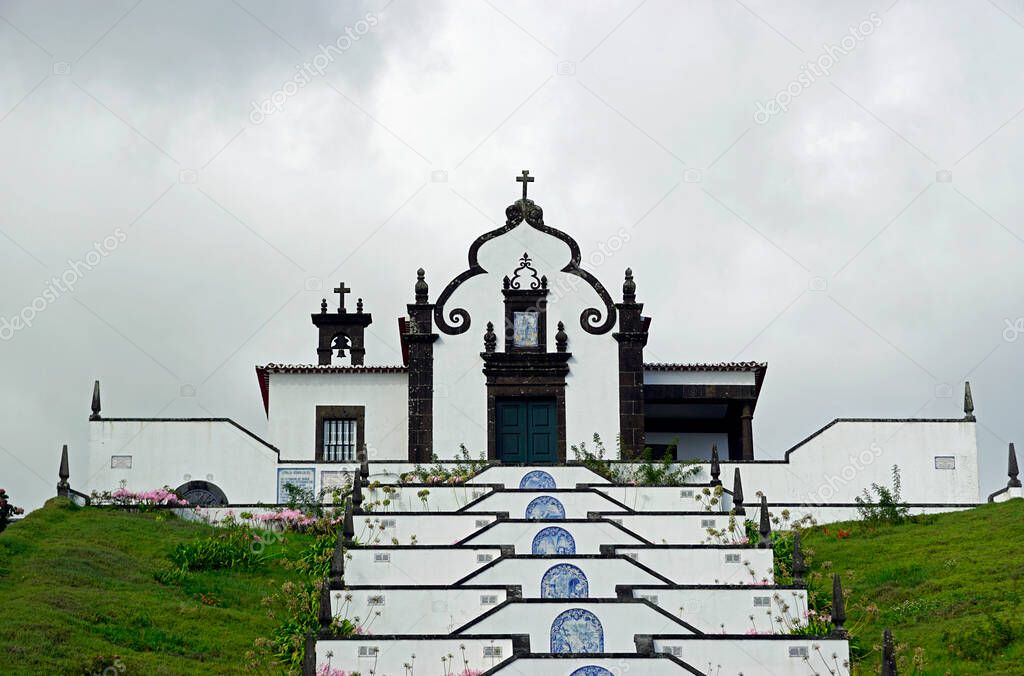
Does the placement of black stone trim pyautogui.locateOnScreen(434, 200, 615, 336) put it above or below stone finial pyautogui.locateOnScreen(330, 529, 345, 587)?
above

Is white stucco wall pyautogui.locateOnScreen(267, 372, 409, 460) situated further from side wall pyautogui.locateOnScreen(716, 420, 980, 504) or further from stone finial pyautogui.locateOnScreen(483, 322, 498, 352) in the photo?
side wall pyautogui.locateOnScreen(716, 420, 980, 504)

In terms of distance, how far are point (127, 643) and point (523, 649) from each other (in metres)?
5.81

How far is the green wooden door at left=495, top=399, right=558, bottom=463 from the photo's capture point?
36188mm

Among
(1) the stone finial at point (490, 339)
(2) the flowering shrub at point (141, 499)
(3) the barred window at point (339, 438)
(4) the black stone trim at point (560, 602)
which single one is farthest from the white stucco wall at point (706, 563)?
(3) the barred window at point (339, 438)

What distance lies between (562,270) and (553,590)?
12813mm

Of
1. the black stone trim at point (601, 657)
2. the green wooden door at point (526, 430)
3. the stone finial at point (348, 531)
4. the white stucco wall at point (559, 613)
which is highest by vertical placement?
the green wooden door at point (526, 430)

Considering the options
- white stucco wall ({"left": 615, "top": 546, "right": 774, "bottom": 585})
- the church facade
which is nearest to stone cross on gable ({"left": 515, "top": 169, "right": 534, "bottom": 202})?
the church facade

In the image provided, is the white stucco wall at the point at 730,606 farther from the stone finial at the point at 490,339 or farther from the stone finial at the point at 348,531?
the stone finial at the point at 490,339

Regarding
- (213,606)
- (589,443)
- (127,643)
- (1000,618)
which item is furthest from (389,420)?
(1000,618)

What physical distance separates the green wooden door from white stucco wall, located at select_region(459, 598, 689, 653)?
11827 mm

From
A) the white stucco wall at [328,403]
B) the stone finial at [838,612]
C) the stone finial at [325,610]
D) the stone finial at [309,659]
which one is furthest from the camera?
the white stucco wall at [328,403]

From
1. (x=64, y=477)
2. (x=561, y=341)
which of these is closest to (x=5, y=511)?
(x=64, y=477)

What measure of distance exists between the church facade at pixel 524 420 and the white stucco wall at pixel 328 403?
7 cm

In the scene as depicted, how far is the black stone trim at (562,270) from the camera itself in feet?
122
